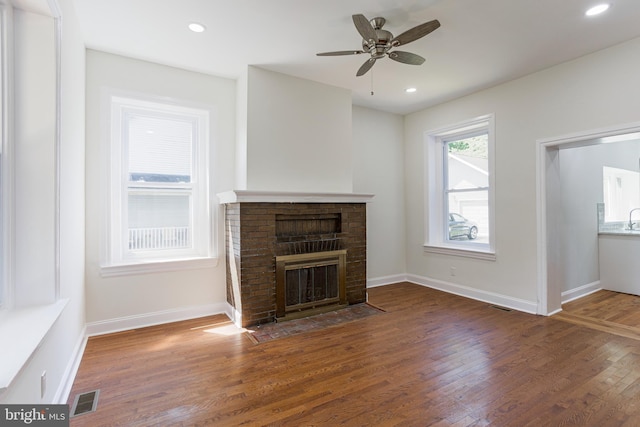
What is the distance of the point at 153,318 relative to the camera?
11.3ft

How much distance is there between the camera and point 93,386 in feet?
7.47

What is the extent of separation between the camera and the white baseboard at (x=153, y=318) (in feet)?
10.5

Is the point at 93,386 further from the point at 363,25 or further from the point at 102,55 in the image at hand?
the point at 363,25

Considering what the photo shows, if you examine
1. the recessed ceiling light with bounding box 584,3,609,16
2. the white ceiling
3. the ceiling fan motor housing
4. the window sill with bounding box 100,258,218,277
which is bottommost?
the window sill with bounding box 100,258,218,277

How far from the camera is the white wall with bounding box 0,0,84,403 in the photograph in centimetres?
175

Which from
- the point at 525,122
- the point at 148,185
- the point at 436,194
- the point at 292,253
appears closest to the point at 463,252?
the point at 436,194


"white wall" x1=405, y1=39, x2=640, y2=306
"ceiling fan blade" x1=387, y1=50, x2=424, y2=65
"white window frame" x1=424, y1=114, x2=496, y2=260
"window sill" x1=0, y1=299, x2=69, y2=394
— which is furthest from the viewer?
"white window frame" x1=424, y1=114, x2=496, y2=260

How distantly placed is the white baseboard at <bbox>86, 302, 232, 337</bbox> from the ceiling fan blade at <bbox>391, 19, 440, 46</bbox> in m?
3.39

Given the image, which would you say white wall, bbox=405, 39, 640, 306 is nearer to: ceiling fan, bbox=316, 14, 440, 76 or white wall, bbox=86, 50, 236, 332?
ceiling fan, bbox=316, 14, 440, 76

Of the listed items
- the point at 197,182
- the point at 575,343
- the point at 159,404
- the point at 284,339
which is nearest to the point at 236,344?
the point at 284,339

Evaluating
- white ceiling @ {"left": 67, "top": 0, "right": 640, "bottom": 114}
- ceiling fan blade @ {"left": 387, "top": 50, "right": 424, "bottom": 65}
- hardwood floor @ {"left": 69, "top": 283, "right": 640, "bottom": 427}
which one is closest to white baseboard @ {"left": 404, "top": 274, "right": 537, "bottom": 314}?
hardwood floor @ {"left": 69, "top": 283, "right": 640, "bottom": 427}

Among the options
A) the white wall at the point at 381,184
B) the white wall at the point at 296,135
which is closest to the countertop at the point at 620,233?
the white wall at the point at 381,184

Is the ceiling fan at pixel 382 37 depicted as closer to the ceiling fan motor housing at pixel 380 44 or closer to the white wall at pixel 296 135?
the ceiling fan motor housing at pixel 380 44

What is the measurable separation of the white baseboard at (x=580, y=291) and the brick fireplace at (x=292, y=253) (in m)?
2.80
